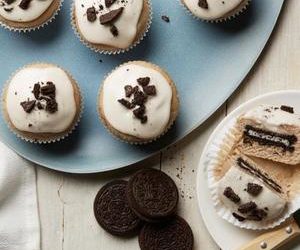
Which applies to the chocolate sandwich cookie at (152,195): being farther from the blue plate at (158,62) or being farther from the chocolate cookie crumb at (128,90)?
the chocolate cookie crumb at (128,90)

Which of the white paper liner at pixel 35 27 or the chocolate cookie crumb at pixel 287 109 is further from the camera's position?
the white paper liner at pixel 35 27

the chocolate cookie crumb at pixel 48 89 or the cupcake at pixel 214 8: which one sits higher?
the cupcake at pixel 214 8

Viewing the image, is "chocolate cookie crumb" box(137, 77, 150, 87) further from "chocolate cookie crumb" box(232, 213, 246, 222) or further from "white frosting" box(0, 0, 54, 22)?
"chocolate cookie crumb" box(232, 213, 246, 222)

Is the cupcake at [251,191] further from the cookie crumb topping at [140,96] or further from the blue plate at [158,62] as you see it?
the cookie crumb topping at [140,96]

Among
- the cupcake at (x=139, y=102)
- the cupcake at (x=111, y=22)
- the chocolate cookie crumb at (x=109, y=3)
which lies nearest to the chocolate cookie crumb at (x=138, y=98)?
the cupcake at (x=139, y=102)

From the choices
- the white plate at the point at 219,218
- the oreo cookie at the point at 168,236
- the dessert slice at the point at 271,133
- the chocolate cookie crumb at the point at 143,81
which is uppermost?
the chocolate cookie crumb at the point at 143,81

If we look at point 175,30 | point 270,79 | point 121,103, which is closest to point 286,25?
point 270,79

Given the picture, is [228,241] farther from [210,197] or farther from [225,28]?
[225,28]
